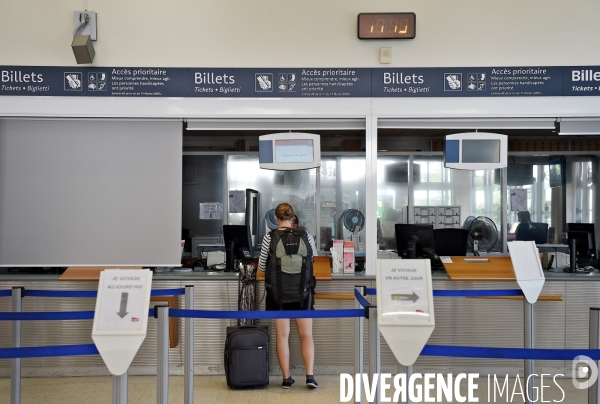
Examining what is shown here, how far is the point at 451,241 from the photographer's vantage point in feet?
21.5

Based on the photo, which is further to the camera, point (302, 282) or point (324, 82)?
point (324, 82)

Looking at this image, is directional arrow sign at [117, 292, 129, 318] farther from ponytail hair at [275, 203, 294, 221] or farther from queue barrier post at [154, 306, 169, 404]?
ponytail hair at [275, 203, 294, 221]

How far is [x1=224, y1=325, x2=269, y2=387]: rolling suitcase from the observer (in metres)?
4.99

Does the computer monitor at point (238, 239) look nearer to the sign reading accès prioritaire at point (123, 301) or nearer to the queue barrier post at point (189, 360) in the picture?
the queue barrier post at point (189, 360)

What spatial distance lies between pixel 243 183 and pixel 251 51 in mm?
3439

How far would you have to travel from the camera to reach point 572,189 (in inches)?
364

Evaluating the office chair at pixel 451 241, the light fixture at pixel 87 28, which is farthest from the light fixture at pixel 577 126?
the light fixture at pixel 87 28

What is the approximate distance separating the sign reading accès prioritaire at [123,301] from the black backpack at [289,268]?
7.78 ft

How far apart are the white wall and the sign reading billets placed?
8 cm

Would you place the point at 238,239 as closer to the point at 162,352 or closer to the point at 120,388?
the point at 162,352

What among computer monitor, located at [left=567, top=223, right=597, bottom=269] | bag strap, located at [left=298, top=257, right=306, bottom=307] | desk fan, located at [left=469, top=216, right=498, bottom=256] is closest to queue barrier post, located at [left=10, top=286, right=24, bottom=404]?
bag strap, located at [left=298, top=257, right=306, bottom=307]

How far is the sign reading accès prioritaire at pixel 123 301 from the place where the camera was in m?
2.52

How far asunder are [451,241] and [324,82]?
2238mm

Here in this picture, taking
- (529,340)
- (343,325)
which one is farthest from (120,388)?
(343,325)
